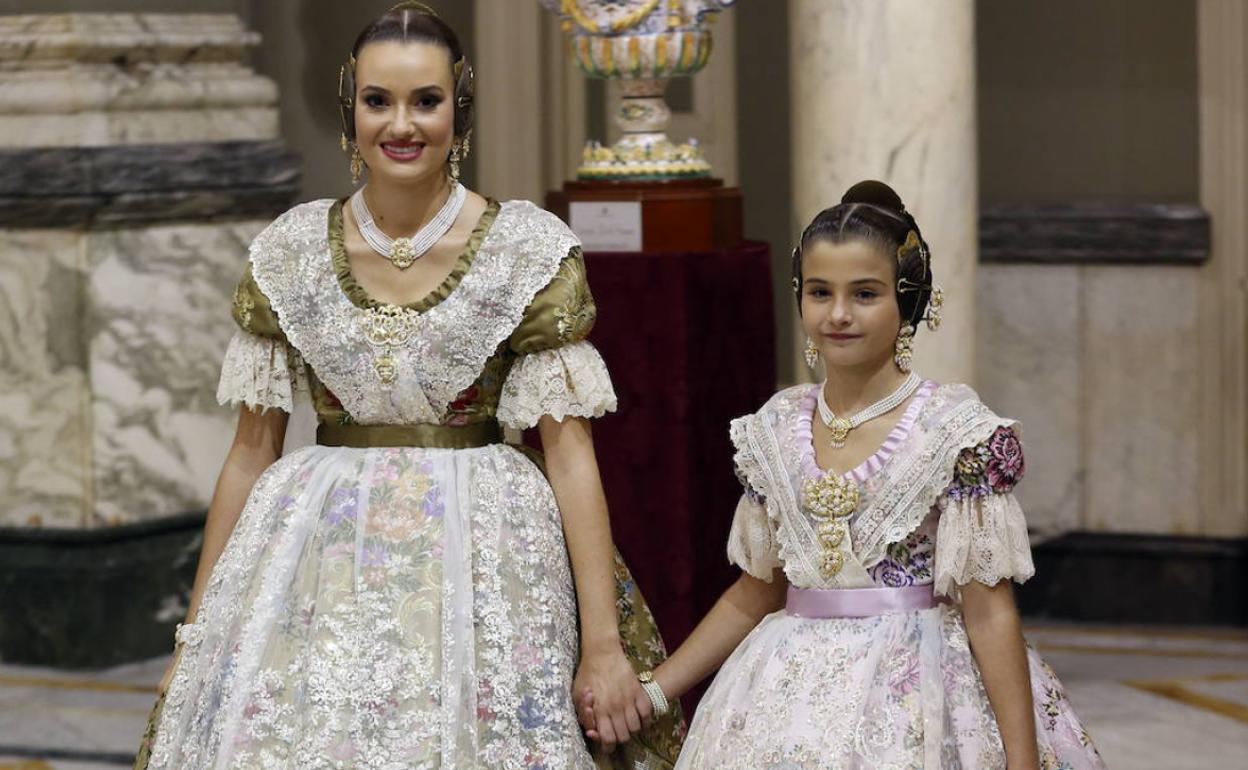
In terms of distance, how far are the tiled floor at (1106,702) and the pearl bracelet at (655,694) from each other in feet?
7.22

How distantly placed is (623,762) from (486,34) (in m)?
4.45

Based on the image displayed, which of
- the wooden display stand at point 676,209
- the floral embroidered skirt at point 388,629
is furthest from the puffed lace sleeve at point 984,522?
the wooden display stand at point 676,209

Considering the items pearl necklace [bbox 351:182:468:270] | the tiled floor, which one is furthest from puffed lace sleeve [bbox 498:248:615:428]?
the tiled floor

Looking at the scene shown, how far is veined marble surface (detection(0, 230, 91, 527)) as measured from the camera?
6457 mm

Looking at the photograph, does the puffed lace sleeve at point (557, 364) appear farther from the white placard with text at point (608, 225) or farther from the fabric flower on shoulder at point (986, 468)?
the white placard with text at point (608, 225)

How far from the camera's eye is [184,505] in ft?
21.9

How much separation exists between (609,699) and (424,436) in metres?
0.47

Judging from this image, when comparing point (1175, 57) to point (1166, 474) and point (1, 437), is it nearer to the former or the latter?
point (1166, 474)

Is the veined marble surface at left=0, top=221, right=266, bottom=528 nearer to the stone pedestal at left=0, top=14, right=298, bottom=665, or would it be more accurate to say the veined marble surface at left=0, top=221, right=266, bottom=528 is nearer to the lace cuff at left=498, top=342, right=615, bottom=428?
the stone pedestal at left=0, top=14, right=298, bottom=665

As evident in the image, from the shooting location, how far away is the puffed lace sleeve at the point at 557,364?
3488mm

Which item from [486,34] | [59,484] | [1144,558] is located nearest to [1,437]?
[59,484]

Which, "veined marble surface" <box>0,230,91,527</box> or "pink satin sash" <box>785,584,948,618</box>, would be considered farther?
"veined marble surface" <box>0,230,91,527</box>

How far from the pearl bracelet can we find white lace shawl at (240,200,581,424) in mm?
484

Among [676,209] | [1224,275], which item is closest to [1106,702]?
[1224,275]
